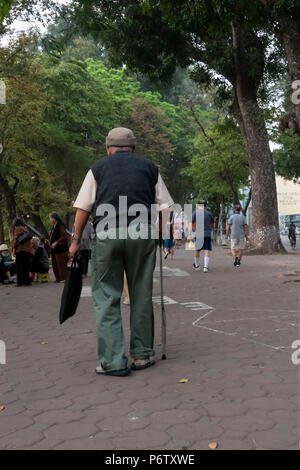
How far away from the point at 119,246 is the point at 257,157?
53.6 feet

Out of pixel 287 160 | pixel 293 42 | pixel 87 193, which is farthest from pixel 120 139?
pixel 287 160

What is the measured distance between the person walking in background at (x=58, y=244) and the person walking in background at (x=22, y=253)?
1.92ft

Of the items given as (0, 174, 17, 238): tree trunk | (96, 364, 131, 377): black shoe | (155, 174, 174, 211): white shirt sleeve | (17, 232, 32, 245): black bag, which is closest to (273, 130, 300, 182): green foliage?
(0, 174, 17, 238): tree trunk

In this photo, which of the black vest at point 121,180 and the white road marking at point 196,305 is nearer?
the black vest at point 121,180

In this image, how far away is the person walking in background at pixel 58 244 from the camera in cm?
1376

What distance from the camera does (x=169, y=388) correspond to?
423 cm

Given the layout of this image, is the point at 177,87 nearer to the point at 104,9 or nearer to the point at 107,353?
the point at 104,9

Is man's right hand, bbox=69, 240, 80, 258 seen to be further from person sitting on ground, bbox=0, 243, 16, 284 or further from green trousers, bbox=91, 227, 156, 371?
person sitting on ground, bbox=0, 243, 16, 284

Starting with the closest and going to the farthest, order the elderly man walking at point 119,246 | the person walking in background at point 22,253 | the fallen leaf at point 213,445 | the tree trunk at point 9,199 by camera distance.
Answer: the fallen leaf at point 213,445 < the elderly man walking at point 119,246 < the person walking in background at point 22,253 < the tree trunk at point 9,199

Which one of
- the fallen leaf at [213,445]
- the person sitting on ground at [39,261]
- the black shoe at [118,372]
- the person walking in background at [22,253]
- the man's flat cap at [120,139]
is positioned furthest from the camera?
the person sitting on ground at [39,261]

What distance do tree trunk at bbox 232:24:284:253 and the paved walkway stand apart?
12917 millimetres

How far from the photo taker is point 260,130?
66.1ft

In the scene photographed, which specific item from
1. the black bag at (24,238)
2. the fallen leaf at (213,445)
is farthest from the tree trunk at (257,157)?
the fallen leaf at (213,445)

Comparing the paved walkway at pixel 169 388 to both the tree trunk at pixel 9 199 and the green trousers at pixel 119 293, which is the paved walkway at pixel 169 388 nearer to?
the green trousers at pixel 119 293
